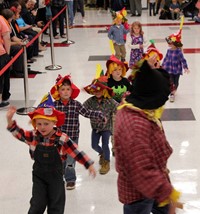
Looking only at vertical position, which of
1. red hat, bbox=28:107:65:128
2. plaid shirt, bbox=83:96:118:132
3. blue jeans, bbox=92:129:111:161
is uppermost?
red hat, bbox=28:107:65:128

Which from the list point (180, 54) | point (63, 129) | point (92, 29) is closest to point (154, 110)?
point (63, 129)

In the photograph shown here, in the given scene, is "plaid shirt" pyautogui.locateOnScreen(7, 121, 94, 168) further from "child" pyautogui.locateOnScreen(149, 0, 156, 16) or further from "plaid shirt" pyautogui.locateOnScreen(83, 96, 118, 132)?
"child" pyautogui.locateOnScreen(149, 0, 156, 16)

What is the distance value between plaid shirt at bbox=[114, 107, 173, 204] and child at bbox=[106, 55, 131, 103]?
2424 millimetres

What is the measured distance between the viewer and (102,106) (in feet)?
15.9

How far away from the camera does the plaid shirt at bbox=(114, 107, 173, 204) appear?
8.36 ft

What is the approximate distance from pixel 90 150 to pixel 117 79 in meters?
1.05

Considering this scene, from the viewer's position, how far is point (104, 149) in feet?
16.7

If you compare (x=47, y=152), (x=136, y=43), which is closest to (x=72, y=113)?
(x=47, y=152)

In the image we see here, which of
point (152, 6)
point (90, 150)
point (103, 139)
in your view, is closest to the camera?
point (103, 139)

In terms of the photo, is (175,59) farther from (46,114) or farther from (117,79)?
(46,114)

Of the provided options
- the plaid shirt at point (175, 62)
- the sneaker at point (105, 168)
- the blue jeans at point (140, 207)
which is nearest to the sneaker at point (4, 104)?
the plaid shirt at point (175, 62)

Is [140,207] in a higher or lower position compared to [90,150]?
higher

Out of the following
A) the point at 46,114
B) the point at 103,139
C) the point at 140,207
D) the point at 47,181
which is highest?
the point at 46,114

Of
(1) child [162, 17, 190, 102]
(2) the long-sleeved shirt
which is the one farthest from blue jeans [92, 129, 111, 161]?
(2) the long-sleeved shirt
